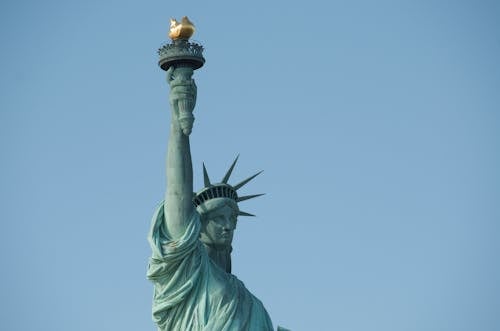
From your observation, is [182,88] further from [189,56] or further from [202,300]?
[202,300]

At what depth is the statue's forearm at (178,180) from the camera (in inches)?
1148

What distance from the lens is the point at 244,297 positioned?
30000 millimetres

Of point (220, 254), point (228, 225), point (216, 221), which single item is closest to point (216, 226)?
point (216, 221)

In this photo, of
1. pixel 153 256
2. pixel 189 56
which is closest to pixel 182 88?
pixel 189 56

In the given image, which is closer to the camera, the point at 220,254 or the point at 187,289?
the point at 187,289

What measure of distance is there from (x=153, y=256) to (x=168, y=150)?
1.70 m

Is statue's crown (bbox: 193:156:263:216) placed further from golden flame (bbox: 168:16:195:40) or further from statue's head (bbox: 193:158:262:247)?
golden flame (bbox: 168:16:195:40)

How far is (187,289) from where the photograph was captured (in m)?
29.3

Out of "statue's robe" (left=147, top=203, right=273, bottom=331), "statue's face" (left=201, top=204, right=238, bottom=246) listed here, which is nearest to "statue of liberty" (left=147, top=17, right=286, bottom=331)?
"statue's robe" (left=147, top=203, right=273, bottom=331)

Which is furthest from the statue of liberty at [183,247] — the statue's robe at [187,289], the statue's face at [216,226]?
the statue's face at [216,226]

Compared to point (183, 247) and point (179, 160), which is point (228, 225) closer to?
point (183, 247)

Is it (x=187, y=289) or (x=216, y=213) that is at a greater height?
(x=216, y=213)

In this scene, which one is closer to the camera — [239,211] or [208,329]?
[208,329]

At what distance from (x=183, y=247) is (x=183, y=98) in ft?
7.74
